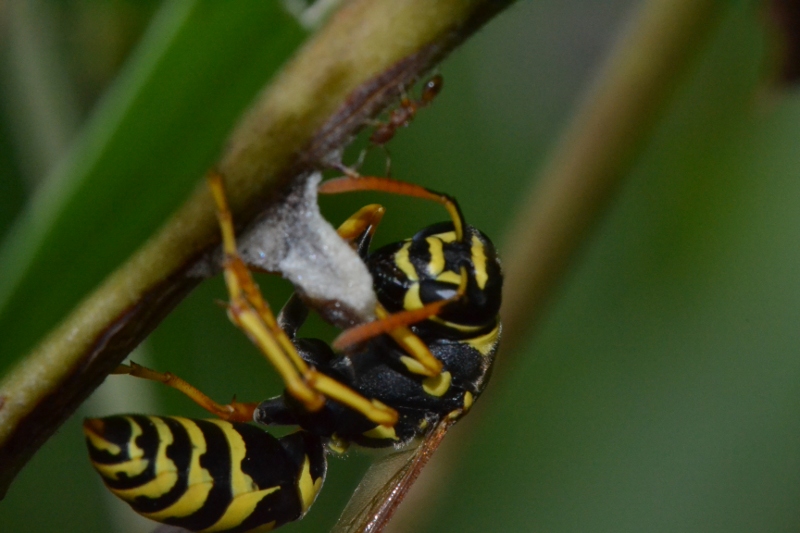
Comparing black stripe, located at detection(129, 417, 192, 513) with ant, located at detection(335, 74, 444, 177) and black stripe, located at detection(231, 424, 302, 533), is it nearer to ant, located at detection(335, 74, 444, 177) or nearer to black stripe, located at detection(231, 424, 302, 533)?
black stripe, located at detection(231, 424, 302, 533)

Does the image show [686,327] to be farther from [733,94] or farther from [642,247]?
[733,94]

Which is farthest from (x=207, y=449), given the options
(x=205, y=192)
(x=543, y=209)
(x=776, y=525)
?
(x=776, y=525)

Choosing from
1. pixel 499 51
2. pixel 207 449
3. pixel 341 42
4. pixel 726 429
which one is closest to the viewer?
pixel 341 42

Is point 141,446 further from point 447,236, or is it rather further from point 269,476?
point 447,236

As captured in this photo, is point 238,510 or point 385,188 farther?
point 238,510

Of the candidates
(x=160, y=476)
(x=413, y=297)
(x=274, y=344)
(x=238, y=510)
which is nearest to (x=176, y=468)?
(x=160, y=476)

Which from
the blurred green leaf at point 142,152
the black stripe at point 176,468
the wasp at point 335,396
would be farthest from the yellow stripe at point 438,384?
the blurred green leaf at point 142,152

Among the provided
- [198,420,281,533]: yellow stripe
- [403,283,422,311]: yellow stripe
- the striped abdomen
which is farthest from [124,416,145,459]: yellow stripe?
[403,283,422,311]: yellow stripe
